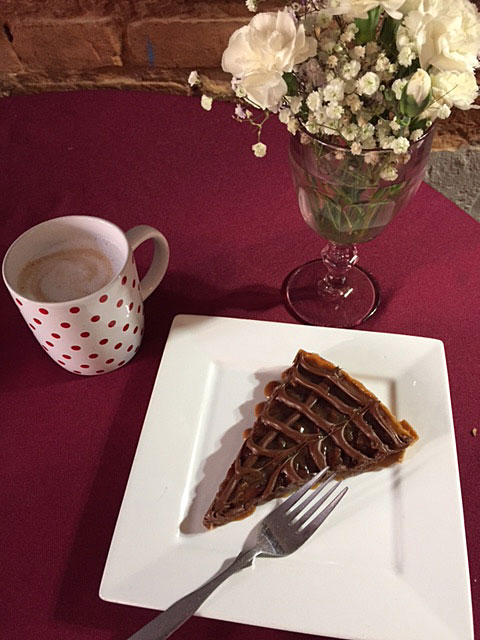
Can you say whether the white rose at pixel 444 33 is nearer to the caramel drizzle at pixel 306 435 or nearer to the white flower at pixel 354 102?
the white flower at pixel 354 102

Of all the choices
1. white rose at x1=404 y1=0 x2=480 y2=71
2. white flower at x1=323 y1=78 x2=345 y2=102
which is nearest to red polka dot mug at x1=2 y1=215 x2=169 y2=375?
white flower at x1=323 y1=78 x2=345 y2=102

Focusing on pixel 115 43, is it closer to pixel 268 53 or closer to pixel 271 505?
pixel 268 53

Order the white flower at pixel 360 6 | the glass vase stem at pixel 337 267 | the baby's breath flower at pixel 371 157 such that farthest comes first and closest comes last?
the glass vase stem at pixel 337 267
the baby's breath flower at pixel 371 157
the white flower at pixel 360 6

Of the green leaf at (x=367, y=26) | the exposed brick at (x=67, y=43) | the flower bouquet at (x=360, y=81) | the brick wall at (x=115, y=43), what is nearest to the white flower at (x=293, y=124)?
the flower bouquet at (x=360, y=81)

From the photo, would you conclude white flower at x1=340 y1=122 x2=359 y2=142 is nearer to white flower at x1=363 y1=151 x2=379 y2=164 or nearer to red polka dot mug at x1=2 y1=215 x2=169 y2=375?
white flower at x1=363 y1=151 x2=379 y2=164

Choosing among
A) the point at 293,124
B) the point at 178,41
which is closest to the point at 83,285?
the point at 293,124

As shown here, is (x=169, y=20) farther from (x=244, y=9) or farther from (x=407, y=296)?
(x=407, y=296)

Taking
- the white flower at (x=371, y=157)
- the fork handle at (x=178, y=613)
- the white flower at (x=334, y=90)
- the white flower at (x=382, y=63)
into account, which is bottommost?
the fork handle at (x=178, y=613)

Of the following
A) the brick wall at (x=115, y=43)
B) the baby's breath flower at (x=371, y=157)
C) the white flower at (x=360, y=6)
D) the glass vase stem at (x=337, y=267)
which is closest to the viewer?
the white flower at (x=360, y=6)

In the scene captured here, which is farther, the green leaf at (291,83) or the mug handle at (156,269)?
the mug handle at (156,269)
